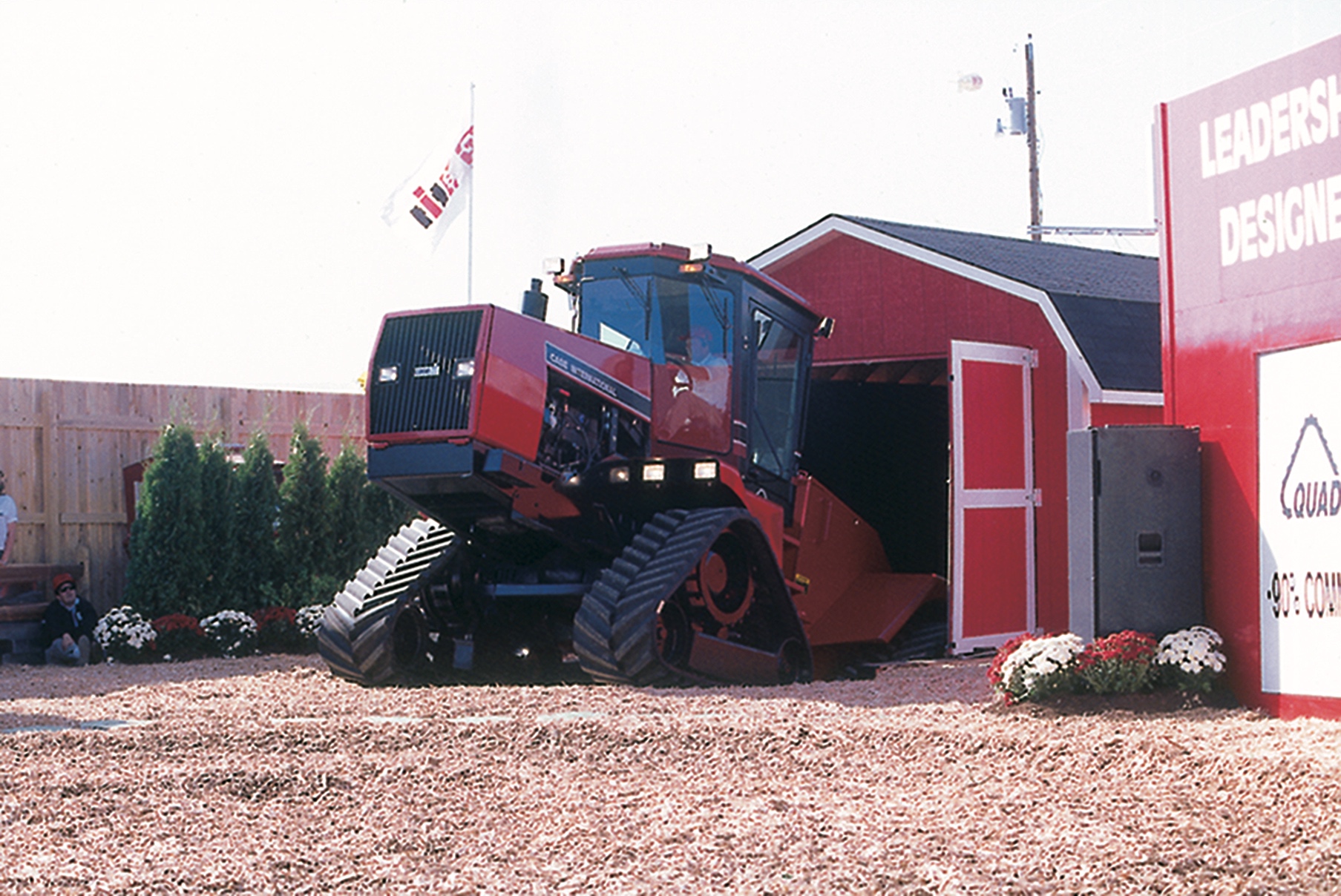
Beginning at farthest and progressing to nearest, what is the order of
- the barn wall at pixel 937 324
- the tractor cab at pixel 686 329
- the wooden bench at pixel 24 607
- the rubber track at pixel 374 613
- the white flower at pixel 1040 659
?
1. the wooden bench at pixel 24 607
2. the barn wall at pixel 937 324
3. the tractor cab at pixel 686 329
4. the rubber track at pixel 374 613
5. the white flower at pixel 1040 659

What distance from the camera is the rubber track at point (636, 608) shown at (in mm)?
9234

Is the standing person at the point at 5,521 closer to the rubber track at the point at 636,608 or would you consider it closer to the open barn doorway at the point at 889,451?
the rubber track at the point at 636,608

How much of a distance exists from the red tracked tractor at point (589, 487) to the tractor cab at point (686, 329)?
14 mm

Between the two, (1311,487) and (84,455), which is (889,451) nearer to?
(1311,487)

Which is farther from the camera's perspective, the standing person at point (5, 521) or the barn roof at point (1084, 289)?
the standing person at point (5, 521)

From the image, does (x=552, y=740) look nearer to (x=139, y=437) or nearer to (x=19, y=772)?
(x=19, y=772)

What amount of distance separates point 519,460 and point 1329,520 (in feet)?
15.1

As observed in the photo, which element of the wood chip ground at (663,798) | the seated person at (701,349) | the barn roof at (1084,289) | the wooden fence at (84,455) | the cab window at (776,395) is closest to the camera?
the wood chip ground at (663,798)

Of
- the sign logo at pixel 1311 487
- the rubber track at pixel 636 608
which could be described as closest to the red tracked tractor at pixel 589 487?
the rubber track at pixel 636 608

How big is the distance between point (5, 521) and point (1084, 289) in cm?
1006

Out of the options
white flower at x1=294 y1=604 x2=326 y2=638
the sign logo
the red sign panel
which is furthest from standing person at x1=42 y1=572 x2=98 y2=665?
the sign logo

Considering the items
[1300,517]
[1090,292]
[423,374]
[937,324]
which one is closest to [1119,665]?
[1300,517]

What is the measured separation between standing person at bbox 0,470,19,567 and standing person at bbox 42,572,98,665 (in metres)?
0.61

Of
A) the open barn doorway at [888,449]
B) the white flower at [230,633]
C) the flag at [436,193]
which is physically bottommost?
the white flower at [230,633]
